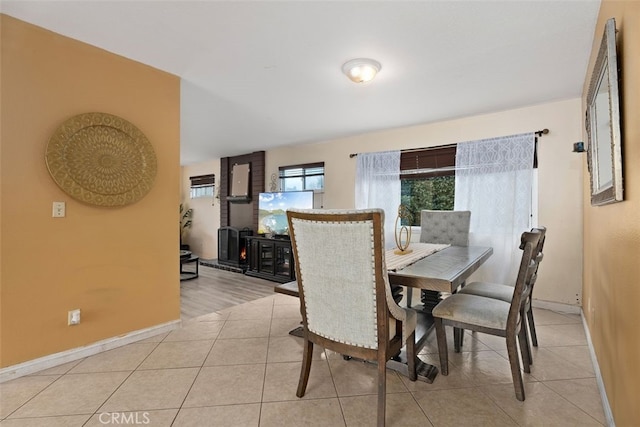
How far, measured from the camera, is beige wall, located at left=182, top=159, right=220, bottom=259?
697 cm

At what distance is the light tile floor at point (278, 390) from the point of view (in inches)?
62.5

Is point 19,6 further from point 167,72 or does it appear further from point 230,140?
point 230,140

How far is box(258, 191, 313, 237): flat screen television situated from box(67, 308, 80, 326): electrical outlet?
127 inches

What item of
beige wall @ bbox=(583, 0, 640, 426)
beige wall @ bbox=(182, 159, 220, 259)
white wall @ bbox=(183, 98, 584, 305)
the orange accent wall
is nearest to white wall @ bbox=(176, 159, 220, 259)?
beige wall @ bbox=(182, 159, 220, 259)

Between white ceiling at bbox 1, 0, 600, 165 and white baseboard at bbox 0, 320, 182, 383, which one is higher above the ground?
white ceiling at bbox 1, 0, 600, 165

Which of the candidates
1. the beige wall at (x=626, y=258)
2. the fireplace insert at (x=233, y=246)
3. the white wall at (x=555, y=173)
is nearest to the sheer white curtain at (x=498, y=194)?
the white wall at (x=555, y=173)

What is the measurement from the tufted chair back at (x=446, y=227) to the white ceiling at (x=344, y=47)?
124 cm

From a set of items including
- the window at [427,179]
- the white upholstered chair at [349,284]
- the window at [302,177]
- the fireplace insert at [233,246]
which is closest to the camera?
the white upholstered chair at [349,284]

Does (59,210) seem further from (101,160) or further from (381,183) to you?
(381,183)

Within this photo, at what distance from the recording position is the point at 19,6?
1830 millimetres

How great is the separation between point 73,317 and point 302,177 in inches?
155

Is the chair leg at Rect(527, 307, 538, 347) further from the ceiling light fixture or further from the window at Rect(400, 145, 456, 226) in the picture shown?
the ceiling light fixture

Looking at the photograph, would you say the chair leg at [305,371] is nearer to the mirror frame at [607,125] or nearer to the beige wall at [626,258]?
the beige wall at [626,258]

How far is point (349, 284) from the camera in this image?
1492 mm
